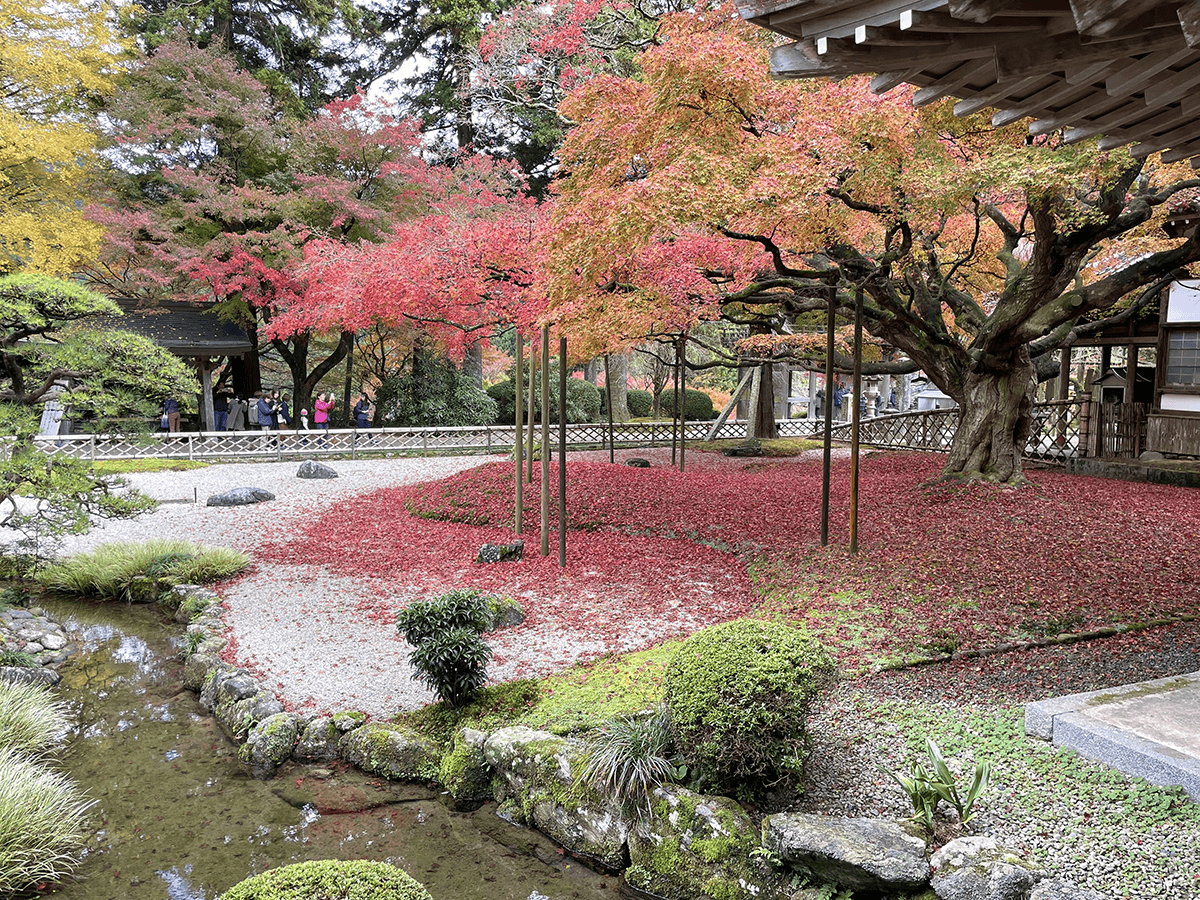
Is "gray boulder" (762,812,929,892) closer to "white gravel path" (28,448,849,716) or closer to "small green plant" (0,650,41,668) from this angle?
"white gravel path" (28,448,849,716)

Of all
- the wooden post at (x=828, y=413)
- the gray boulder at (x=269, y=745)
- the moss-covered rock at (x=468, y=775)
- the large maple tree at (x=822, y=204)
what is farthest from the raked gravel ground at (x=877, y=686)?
the large maple tree at (x=822, y=204)

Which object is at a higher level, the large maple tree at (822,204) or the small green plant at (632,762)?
the large maple tree at (822,204)

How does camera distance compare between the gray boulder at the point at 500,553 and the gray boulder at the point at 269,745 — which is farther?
the gray boulder at the point at 500,553

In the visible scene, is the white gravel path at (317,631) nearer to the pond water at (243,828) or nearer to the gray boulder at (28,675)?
the pond water at (243,828)

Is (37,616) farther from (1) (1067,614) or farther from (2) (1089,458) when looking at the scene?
(2) (1089,458)

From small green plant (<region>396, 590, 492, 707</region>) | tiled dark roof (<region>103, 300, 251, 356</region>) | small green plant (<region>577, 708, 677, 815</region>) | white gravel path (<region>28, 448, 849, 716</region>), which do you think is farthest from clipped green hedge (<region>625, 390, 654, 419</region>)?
small green plant (<region>577, 708, 677, 815</region>)

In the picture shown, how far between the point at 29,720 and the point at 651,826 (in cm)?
476

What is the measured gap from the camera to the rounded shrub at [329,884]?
248 cm

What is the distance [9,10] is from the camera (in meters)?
16.0

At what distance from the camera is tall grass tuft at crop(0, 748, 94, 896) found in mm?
4090

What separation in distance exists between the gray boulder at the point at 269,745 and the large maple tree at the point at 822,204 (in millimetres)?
5279

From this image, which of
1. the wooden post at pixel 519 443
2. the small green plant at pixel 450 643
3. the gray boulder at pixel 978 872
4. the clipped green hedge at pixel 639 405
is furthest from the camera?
the clipped green hedge at pixel 639 405

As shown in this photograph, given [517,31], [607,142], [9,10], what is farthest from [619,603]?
[9,10]

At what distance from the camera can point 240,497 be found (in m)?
13.8
